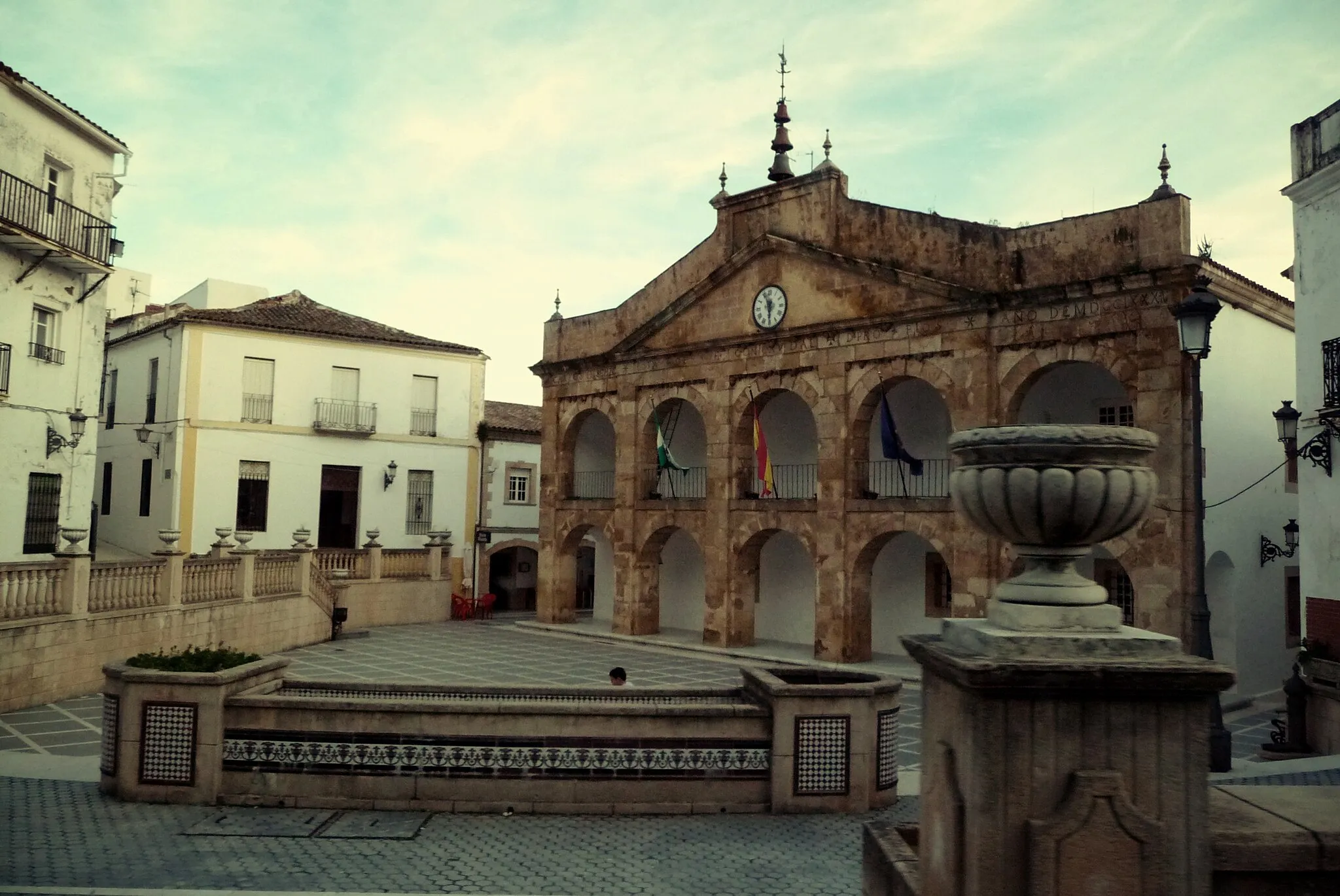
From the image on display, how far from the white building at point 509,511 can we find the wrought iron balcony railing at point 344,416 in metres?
3.67

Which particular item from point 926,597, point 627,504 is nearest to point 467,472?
point 627,504

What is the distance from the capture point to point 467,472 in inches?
1266

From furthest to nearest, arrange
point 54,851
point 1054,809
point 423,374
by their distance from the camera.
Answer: point 423,374 < point 54,851 < point 1054,809

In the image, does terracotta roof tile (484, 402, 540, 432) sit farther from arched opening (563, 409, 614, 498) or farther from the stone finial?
the stone finial

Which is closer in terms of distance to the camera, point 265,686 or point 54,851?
point 54,851

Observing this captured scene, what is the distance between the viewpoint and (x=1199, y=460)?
35.7 feet

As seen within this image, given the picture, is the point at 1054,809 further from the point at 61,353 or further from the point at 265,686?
the point at 61,353

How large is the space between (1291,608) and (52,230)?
1023 inches

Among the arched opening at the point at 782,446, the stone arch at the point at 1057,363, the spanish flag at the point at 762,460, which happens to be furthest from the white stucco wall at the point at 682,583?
the stone arch at the point at 1057,363

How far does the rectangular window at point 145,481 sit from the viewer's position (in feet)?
96.1

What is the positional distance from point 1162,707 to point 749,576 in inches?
743

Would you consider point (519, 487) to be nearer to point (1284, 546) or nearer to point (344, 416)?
point (344, 416)

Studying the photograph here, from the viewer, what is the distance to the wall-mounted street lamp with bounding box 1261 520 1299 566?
1788 centimetres

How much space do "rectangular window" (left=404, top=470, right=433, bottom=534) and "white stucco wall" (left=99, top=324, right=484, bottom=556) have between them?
0.61 ft
